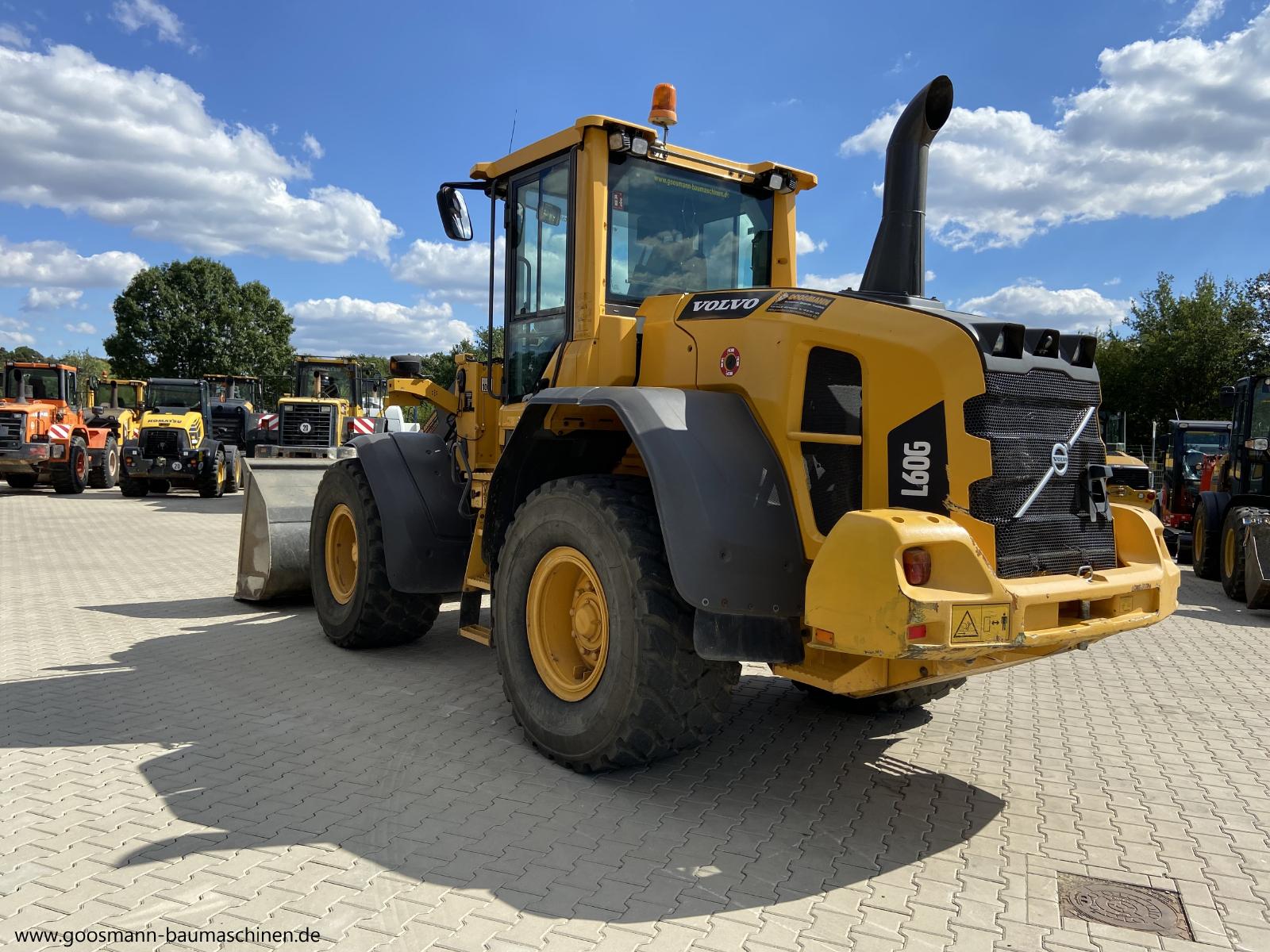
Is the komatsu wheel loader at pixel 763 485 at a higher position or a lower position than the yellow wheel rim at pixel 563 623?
higher

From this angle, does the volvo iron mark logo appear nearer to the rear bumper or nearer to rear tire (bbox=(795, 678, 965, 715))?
the rear bumper

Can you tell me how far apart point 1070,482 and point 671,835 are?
2.17 meters

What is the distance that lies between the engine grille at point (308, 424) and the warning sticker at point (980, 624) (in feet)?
65.5

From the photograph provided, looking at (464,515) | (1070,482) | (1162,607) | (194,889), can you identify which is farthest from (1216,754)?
(194,889)

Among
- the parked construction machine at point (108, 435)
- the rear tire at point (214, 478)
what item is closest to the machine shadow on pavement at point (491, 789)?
the rear tire at point (214, 478)

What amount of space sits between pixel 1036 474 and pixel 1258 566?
769 cm

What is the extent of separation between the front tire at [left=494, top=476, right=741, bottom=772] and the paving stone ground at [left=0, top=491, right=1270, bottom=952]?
27 cm

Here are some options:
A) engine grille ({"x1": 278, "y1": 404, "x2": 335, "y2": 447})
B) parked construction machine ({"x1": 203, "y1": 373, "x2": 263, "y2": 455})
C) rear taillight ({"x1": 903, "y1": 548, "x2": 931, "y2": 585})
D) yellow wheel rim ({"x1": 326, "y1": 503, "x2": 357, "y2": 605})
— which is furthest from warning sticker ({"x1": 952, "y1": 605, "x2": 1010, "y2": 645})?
parked construction machine ({"x1": 203, "y1": 373, "x2": 263, "y2": 455})

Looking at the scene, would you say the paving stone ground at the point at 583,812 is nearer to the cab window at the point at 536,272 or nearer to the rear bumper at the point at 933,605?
the rear bumper at the point at 933,605

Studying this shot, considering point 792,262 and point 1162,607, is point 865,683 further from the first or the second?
point 792,262

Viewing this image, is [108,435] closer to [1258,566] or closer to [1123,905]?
[1258,566]

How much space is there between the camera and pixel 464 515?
606 centimetres

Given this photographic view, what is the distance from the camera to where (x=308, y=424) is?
2153 cm

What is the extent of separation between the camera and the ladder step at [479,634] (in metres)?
5.08
